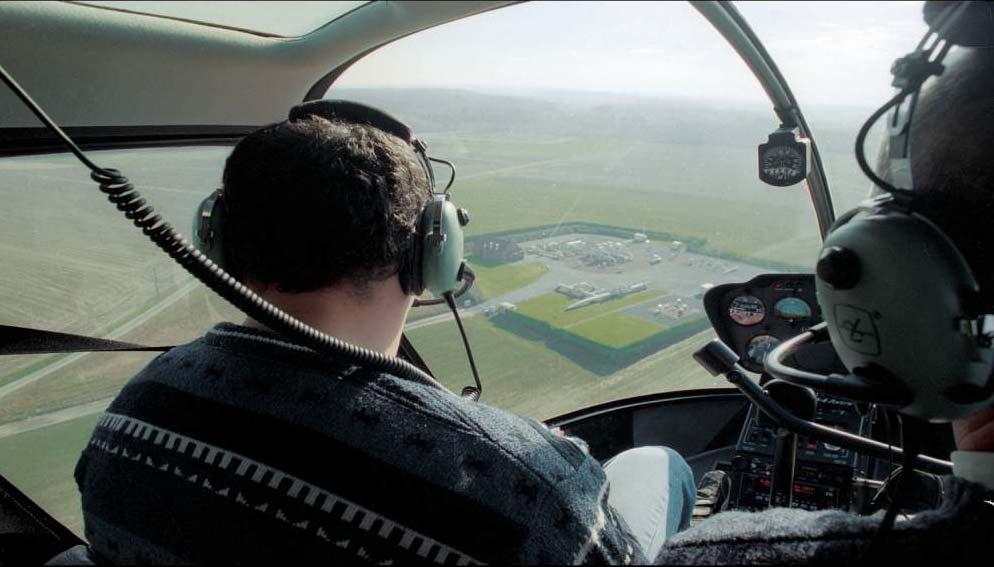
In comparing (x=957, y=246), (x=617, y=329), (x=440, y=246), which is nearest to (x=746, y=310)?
(x=617, y=329)

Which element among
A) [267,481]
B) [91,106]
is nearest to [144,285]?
[91,106]

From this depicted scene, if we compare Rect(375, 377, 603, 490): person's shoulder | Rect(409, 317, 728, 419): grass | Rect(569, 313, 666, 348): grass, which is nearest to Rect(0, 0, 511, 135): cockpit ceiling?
Rect(375, 377, 603, 490): person's shoulder

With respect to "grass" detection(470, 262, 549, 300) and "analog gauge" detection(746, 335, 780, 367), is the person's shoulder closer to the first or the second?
"analog gauge" detection(746, 335, 780, 367)

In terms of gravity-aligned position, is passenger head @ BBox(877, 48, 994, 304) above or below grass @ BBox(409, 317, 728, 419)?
above

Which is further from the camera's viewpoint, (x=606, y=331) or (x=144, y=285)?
(x=606, y=331)

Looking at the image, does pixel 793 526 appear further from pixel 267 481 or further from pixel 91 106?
pixel 91 106

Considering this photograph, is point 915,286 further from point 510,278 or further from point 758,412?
point 510,278
